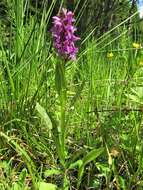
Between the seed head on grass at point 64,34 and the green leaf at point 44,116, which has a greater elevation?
the seed head on grass at point 64,34

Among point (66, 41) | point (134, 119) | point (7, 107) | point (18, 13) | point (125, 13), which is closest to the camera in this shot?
point (66, 41)

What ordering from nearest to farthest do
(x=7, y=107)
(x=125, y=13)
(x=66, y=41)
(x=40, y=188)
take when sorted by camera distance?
(x=40, y=188) < (x=66, y=41) < (x=7, y=107) < (x=125, y=13)

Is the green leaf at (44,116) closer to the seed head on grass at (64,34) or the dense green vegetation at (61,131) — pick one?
the dense green vegetation at (61,131)

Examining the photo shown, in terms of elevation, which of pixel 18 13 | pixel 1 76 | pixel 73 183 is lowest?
pixel 73 183

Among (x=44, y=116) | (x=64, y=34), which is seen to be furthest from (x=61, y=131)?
(x=64, y=34)

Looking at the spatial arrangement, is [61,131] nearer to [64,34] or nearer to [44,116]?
[44,116]

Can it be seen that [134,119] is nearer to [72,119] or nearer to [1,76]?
[72,119]

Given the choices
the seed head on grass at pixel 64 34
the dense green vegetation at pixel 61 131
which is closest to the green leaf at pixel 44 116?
the dense green vegetation at pixel 61 131

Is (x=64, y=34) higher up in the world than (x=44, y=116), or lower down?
higher up

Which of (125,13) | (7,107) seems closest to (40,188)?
(7,107)

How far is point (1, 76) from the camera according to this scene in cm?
152

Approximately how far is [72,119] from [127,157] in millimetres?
313

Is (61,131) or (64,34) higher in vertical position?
(64,34)

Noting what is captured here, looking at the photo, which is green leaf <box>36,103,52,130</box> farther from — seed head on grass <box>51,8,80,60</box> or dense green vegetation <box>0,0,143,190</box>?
seed head on grass <box>51,8,80,60</box>
